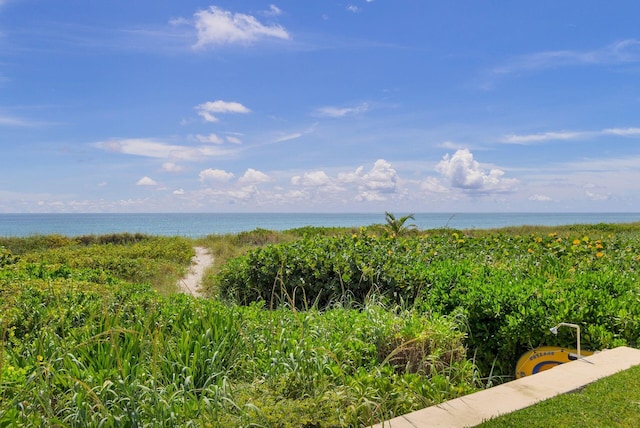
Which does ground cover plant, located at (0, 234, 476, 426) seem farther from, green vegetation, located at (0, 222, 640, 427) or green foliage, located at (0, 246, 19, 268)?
green foliage, located at (0, 246, 19, 268)

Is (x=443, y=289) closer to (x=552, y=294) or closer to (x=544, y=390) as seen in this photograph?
(x=552, y=294)

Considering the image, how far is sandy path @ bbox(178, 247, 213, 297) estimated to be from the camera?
10140mm

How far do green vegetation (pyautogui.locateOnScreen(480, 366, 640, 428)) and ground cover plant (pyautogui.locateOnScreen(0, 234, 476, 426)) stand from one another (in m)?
0.60

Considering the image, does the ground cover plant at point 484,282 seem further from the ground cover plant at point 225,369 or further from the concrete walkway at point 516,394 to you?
the concrete walkway at point 516,394

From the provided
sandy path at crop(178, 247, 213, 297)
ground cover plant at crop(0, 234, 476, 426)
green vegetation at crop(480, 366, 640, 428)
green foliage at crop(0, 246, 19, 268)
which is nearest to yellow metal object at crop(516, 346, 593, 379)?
ground cover plant at crop(0, 234, 476, 426)

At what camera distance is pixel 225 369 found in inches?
135

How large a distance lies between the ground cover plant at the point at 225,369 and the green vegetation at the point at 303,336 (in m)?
0.01

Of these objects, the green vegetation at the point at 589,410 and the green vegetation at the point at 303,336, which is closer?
the green vegetation at the point at 589,410

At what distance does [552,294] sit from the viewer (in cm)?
467

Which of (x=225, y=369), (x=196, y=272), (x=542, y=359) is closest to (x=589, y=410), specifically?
(x=542, y=359)

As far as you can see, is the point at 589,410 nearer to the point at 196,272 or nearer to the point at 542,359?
the point at 542,359

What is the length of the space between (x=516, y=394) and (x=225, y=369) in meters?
1.99

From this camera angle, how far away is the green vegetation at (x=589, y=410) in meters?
2.73

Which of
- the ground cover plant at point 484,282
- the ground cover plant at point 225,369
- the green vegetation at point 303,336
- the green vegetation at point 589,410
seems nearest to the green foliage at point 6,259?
the green vegetation at point 303,336
